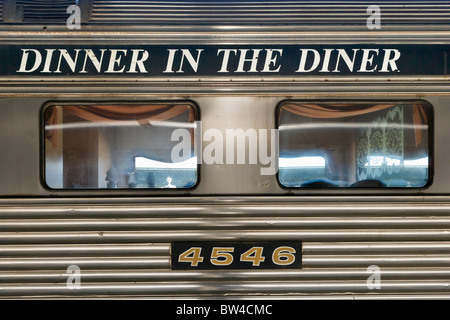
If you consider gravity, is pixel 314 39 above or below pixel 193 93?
above

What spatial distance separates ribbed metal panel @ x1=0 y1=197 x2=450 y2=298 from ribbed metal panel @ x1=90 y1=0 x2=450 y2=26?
1354 millimetres

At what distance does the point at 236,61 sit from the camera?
151 inches

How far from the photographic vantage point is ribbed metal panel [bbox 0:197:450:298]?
147 inches

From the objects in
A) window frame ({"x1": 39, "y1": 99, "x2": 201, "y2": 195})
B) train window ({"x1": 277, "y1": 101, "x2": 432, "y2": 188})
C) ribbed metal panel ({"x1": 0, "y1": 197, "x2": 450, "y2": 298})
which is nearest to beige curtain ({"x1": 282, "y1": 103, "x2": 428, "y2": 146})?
train window ({"x1": 277, "y1": 101, "x2": 432, "y2": 188})

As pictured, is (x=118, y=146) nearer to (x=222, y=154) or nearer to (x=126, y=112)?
(x=126, y=112)

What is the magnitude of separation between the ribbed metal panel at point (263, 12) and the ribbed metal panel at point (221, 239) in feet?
4.44

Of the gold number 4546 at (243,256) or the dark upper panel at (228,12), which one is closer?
the gold number 4546 at (243,256)

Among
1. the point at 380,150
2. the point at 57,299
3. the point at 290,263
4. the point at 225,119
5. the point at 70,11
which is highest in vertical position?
the point at 70,11

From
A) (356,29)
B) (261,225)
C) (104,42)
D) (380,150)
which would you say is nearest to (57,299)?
(261,225)

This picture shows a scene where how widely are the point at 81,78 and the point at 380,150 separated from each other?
2.29 metres

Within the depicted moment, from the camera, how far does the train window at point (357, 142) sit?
381 centimetres

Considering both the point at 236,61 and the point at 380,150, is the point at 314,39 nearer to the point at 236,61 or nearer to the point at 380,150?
the point at 236,61

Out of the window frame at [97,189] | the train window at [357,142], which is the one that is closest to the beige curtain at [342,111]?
the train window at [357,142]

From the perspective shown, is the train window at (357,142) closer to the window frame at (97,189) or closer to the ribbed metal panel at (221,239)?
the ribbed metal panel at (221,239)
